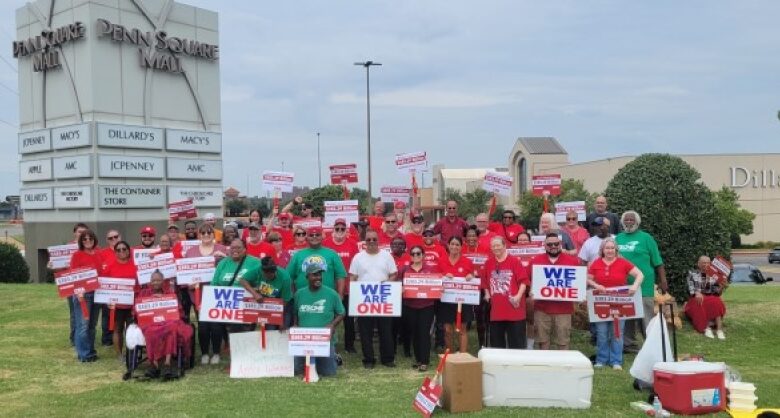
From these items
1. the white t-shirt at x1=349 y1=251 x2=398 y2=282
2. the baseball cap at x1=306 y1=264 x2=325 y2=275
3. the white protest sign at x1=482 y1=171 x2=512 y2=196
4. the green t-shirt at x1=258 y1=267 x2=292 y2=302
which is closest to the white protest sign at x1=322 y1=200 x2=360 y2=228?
the white protest sign at x1=482 y1=171 x2=512 y2=196

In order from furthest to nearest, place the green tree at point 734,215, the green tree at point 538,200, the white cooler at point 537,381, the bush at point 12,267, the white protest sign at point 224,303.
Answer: the green tree at point 538,200 < the green tree at point 734,215 < the bush at point 12,267 < the white protest sign at point 224,303 < the white cooler at point 537,381

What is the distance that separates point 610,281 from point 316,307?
4.06 meters

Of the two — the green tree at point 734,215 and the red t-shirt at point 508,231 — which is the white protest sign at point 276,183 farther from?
the green tree at point 734,215

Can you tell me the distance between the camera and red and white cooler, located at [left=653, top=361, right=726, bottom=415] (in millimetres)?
7055

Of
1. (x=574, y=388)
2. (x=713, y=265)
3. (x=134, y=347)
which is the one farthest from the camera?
(x=713, y=265)

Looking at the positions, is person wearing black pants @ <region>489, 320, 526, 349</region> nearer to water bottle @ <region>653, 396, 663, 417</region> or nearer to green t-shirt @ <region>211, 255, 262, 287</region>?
water bottle @ <region>653, 396, 663, 417</region>

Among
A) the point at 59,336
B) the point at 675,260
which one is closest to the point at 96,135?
the point at 59,336

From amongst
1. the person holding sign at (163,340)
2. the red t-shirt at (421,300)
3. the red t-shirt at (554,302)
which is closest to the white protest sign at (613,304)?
the red t-shirt at (554,302)

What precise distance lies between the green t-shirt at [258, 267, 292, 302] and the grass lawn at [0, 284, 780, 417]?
1201mm

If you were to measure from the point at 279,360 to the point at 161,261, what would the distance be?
7.99 ft

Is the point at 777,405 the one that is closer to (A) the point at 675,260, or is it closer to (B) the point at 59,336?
(A) the point at 675,260

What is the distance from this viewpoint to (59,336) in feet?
40.0

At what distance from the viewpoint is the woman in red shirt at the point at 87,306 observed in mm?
10242

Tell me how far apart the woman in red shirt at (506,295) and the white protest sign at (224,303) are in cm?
348
